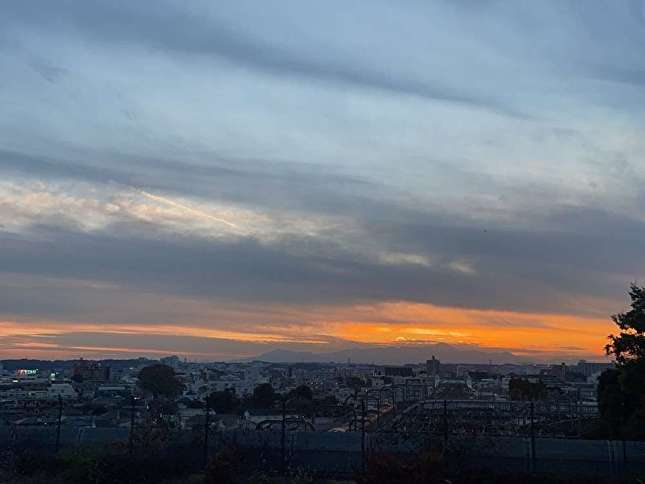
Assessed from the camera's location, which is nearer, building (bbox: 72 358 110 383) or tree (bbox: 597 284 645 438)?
tree (bbox: 597 284 645 438)

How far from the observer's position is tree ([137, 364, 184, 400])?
2933 inches

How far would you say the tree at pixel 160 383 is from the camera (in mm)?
74500

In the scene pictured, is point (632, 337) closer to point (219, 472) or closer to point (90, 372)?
point (219, 472)

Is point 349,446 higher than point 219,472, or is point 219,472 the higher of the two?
point 349,446

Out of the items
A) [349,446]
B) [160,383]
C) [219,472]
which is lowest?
[219,472]

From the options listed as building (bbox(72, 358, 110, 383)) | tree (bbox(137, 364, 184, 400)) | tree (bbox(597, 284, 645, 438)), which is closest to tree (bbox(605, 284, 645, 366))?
tree (bbox(597, 284, 645, 438))

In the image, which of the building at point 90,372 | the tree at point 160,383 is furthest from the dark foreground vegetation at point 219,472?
the building at point 90,372

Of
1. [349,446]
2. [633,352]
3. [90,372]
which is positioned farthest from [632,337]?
[90,372]

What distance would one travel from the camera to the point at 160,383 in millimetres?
78312

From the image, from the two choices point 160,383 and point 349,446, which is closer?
point 349,446

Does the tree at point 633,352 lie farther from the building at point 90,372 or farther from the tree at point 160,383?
the building at point 90,372

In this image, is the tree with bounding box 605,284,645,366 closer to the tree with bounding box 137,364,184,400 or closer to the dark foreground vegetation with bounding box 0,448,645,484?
the dark foreground vegetation with bounding box 0,448,645,484

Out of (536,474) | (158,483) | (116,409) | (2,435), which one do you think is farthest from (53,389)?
(536,474)

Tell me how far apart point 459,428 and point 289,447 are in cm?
439
